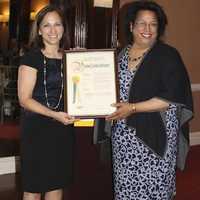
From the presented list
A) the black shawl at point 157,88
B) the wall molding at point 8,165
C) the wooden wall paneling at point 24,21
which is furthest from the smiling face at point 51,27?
the wall molding at point 8,165

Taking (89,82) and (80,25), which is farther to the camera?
(80,25)

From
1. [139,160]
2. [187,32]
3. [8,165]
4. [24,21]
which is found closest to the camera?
[139,160]

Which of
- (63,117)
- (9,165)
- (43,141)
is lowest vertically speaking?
(9,165)

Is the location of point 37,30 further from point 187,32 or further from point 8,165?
point 187,32

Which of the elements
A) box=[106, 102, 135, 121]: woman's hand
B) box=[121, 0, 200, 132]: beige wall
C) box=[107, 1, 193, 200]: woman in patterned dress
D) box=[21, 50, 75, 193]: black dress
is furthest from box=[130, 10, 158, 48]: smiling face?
box=[121, 0, 200, 132]: beige wall

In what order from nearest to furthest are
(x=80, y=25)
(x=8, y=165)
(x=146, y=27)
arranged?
(x=146, y=27) < (x=8, y=165) < (x=80, y=25)

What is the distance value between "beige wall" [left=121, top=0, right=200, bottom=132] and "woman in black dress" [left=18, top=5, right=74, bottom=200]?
3.32 m

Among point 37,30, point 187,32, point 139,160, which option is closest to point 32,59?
point 37,30

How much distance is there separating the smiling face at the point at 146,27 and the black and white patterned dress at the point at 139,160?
167 millimetres

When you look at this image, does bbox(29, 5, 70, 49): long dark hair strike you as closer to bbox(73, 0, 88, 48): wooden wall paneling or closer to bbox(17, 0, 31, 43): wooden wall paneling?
bbox(17, 0, 31, 43): wooden wall paneling

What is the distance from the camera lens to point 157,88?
2.42 m

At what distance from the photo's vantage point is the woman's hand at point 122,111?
2375 mm

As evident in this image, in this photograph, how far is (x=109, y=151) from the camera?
2.84 metres

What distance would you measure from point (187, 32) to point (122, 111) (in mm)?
3720
